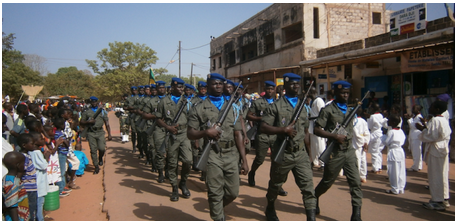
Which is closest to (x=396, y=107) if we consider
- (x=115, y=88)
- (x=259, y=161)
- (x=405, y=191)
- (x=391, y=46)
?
(x=405, y=191)

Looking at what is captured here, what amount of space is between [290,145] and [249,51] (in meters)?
25.4

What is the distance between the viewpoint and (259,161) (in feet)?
20.7

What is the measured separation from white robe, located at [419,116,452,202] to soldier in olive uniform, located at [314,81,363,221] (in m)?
1.53

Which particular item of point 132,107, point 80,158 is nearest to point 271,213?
point 80,158

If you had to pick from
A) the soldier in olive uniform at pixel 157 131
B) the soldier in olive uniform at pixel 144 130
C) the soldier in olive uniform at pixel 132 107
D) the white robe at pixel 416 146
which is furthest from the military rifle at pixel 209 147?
the soldier in olive uniform at pixel 132 107

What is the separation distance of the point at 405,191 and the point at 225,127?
4224mm

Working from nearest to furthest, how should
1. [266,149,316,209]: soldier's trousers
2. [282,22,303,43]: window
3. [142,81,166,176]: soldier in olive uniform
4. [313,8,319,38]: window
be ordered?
[266,149,316,209]: soldier's trousers, [142,81,166,176]: soldier in olive uniform, [313,8,319,38]: window, [282,22,303,43]: window

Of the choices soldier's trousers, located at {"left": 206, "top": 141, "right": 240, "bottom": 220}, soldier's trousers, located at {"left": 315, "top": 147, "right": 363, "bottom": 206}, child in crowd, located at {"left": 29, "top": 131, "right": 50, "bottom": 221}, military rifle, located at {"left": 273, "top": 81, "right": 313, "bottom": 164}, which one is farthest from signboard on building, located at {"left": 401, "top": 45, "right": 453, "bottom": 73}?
child in crowd, located at {"left": 29, "top": 131, "right": 50, "bottom": 221}

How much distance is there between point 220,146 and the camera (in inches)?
157

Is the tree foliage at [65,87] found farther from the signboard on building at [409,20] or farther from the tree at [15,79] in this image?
the signboard on building at [409,20]

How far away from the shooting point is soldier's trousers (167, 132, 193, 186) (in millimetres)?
5758

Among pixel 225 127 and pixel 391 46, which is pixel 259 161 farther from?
pixel 391 46

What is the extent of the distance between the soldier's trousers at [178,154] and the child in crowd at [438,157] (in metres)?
4.06

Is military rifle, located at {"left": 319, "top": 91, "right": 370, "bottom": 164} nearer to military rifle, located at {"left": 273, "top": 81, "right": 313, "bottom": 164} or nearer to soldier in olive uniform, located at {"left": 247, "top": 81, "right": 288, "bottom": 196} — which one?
military rifle, located at {"left": 273, "top": 81, "right": 313, "bottom": 164}
